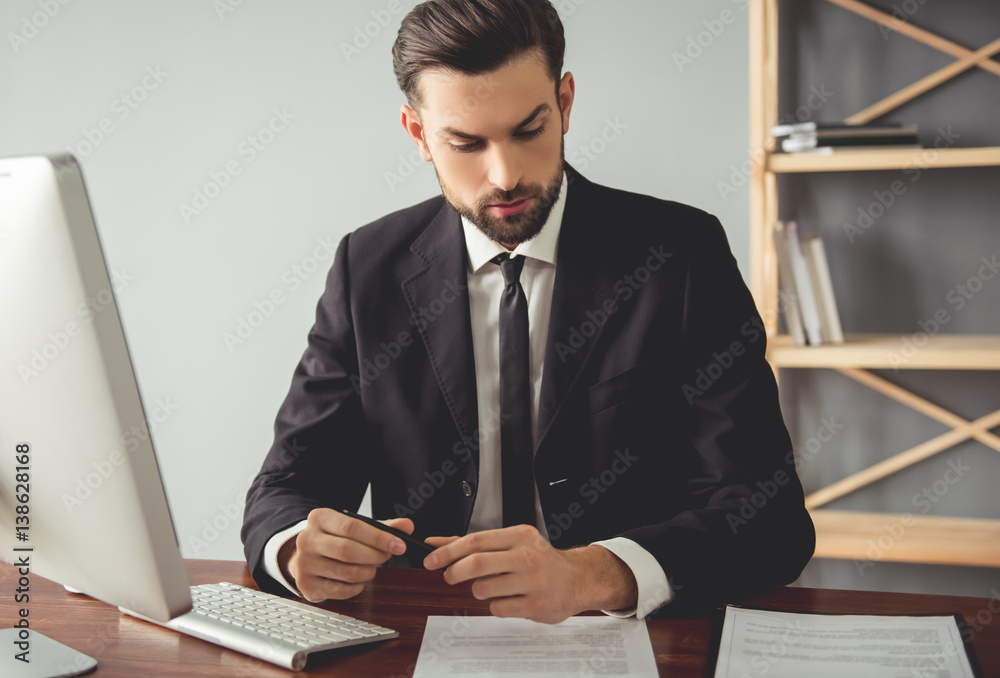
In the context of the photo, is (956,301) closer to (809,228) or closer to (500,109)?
(809,228)

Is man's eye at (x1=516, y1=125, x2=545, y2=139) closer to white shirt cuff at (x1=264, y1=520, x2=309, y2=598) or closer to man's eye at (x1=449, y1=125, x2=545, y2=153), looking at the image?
man's eye at (x1=449, y1=125, x2=545, y2=153)

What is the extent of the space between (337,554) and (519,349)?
0.52m

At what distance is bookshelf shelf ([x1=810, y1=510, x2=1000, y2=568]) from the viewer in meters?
1.90

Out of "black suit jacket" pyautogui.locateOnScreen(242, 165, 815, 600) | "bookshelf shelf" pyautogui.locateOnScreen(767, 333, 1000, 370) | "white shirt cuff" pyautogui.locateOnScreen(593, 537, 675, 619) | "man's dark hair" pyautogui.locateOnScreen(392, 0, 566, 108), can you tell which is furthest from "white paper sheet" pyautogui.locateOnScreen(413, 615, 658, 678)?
"bookshelf shelf" pyautogui.locateOnScreen(767, 333, 1000, 370)

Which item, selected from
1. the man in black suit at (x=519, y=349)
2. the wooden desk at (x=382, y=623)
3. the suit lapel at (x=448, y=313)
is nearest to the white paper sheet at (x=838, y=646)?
the wooden desk at (x=382, y=623)

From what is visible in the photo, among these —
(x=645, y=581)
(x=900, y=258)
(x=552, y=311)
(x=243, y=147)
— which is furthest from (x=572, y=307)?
(x=243, y=147)

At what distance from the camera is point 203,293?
2434mm

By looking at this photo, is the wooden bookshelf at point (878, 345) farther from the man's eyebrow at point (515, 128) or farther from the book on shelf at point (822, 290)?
the man's eyebrow at point (515, 128)

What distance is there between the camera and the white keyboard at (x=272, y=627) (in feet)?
2.84

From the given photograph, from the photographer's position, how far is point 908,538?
1.98m

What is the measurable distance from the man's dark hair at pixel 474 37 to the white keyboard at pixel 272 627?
0.81 meters

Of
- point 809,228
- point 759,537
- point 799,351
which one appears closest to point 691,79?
point 809,228

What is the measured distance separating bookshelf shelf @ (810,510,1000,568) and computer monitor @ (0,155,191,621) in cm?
163

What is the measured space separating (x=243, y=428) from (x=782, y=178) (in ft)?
5.34
